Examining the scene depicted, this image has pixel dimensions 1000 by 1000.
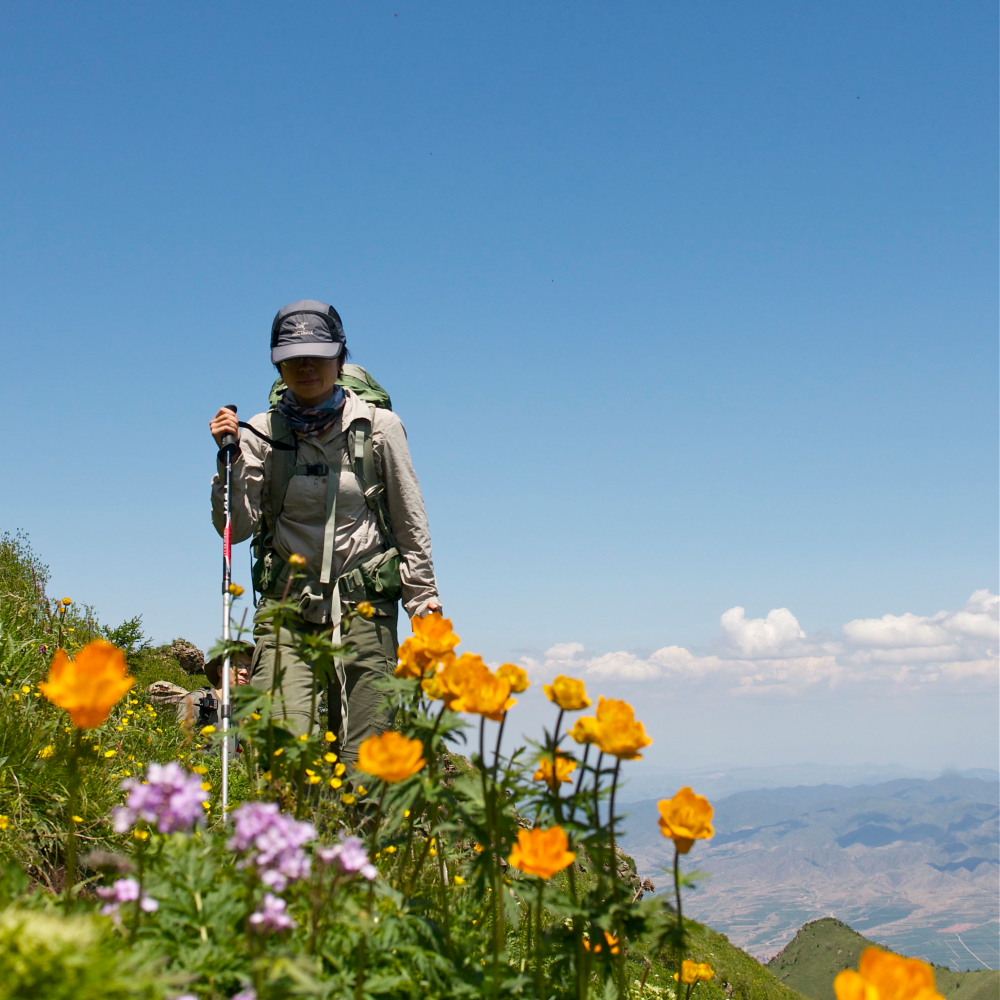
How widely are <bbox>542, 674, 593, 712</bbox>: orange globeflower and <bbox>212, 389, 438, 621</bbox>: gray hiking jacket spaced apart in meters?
2.92

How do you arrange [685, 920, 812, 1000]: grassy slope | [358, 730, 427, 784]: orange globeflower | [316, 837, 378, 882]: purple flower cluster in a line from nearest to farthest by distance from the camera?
[316, 837, 378, 882]: purple flower cluster, [358, 730, 427, 784]: orange globeflower, [685, 920, 812, 1000]: grassy slope

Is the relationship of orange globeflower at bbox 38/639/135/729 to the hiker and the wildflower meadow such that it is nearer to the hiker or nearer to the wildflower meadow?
the wildflower meadow

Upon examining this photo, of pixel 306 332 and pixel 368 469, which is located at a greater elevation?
pixel 306 332

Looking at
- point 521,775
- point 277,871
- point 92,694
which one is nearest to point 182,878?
point 277,871

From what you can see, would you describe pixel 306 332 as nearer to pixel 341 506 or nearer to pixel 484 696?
pixel 341 506

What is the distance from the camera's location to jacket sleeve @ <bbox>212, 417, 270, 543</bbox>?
5297mm

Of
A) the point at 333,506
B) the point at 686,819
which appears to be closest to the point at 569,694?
the point at 686,819

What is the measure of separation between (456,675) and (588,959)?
840 mm

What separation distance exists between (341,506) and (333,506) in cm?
10

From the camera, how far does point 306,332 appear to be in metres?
5.25

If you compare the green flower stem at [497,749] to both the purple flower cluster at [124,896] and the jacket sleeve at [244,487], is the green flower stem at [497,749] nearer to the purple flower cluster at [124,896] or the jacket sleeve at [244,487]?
the purple flower cluster at [124,896]

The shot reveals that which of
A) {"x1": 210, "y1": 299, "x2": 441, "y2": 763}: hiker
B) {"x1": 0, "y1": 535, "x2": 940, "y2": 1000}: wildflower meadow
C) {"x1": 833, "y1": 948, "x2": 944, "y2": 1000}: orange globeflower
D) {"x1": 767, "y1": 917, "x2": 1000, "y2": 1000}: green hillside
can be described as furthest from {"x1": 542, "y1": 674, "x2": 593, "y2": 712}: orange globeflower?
{"x1": 767, "y1": 917, "x2": 1000, "y2": 1000}: green hillside

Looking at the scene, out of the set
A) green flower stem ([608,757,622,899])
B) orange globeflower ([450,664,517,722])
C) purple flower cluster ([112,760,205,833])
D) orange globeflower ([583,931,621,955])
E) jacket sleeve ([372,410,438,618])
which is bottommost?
orange globeflower ([583,931,621,955])

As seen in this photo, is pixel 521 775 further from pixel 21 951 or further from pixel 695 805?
pixel 21 951
